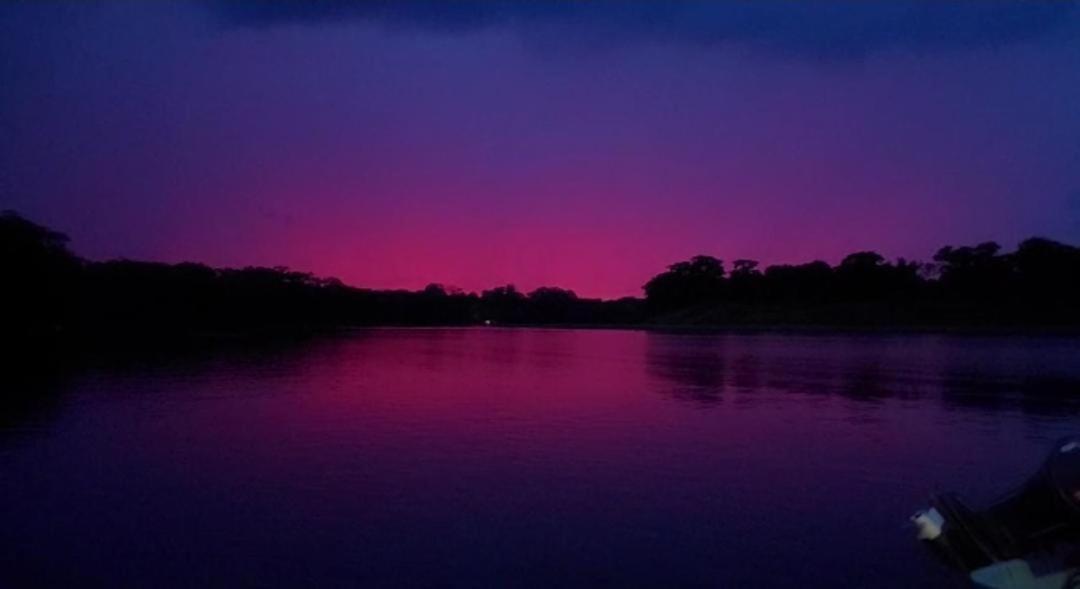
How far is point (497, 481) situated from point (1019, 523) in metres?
7.53

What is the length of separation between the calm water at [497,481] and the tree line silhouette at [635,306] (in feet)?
159

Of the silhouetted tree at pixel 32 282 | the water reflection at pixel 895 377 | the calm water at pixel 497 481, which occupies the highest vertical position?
the silhouetted tree at pixel 32 282

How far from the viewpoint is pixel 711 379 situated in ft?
104

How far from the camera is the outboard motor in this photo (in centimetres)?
618

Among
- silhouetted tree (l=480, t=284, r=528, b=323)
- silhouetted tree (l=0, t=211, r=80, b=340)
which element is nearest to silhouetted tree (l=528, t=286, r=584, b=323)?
silhouetted tree (l=480, t=284, r=528, b=323)

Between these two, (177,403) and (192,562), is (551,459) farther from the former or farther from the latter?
(177,403)

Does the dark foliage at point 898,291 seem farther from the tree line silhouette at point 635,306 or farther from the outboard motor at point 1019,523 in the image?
the outboard motor at point 1019,523

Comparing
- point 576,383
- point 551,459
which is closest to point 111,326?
point 576,383

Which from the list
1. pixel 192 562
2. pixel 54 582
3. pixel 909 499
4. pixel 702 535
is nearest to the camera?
pixel 54 582

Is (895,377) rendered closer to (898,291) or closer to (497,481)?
(497,481)

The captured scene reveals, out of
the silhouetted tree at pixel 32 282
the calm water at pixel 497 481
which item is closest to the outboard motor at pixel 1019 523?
the calm water at pixel 497 481

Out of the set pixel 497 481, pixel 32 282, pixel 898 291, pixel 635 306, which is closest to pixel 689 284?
pixel 635 306

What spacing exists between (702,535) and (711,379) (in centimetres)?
2215

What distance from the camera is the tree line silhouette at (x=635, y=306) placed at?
228 ft
